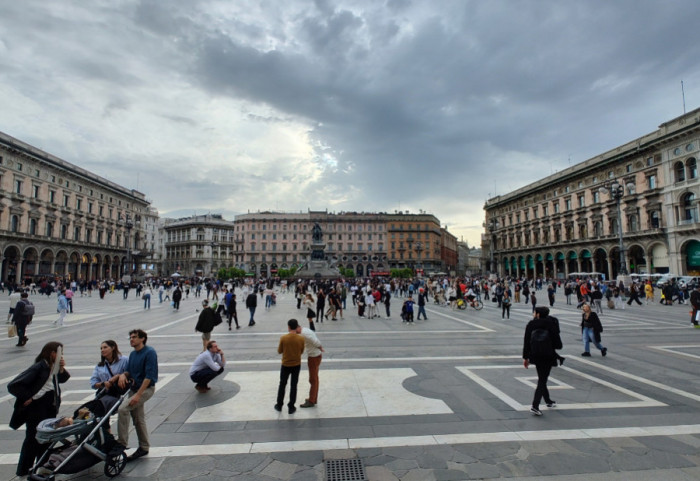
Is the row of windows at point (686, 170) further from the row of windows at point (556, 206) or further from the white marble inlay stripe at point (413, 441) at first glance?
the white marble inlay stripe at point (413, 441)

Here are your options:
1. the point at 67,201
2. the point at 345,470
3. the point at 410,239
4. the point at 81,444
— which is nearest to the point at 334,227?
the point at 410,239

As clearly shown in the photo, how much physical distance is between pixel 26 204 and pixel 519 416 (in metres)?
64.6

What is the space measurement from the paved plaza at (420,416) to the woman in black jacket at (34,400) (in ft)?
1.60

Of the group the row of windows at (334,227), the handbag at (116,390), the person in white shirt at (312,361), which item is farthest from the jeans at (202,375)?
the row of windows at (334,227)

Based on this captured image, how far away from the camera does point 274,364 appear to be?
862 centimetres

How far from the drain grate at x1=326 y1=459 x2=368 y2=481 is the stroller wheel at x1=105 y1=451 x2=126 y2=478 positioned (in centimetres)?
218

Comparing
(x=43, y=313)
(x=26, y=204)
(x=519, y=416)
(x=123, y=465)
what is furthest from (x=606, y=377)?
(x=26, y=204)

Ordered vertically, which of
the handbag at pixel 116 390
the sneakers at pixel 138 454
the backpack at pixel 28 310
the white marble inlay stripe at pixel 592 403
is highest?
the backpack at pixel 28 310

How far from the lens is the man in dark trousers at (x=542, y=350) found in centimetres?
548

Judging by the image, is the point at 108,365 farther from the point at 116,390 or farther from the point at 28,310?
the point at 28,310

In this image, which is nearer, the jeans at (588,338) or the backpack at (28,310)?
the jeans at (588,338)

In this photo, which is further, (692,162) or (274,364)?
(692,162)

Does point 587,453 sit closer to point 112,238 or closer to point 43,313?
point 43,313

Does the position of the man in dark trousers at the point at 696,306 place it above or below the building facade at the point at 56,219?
below
